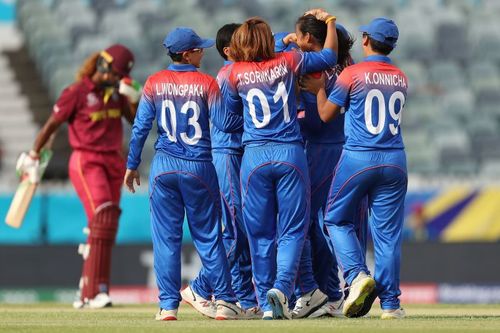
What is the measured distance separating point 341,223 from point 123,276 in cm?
609

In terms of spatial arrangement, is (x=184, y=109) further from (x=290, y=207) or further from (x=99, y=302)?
(x=99, y=302)

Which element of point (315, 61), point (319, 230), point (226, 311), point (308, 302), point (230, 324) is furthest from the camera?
point (319, 230)

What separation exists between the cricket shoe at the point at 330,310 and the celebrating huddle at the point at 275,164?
0.25 feet

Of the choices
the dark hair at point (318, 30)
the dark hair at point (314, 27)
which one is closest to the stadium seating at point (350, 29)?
the dark hair at point (318, 30)

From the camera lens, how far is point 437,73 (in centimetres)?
1988

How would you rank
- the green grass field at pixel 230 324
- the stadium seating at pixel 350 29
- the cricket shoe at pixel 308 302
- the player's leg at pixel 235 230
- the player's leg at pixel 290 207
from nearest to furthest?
the green grass field at pixel 230 324, the player's leg at pixel 290 207, the cricket shoe at pixel 308 302, the player's leg at pixel 235 230, the stadium seating at pixel 350 29

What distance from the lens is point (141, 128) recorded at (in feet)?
27.0

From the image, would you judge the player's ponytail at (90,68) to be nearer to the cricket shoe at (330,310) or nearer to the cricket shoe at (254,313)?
the cricket shoe at (254,313)

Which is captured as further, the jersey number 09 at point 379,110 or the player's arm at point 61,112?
the player's arm at point 61,112

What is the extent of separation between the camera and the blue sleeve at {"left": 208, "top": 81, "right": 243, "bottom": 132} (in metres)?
8.23

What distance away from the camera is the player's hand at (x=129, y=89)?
10.8 m

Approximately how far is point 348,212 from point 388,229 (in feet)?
0.95

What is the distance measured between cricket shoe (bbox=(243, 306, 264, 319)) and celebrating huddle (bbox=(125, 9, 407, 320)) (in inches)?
1.6

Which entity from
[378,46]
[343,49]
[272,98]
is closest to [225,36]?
[343,49]
